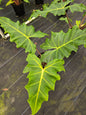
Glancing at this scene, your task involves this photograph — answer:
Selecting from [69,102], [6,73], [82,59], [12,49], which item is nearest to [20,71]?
[6,73]

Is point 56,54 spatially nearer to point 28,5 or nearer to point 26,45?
point 26,45

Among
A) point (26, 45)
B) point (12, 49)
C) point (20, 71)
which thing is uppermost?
point (26, 45)

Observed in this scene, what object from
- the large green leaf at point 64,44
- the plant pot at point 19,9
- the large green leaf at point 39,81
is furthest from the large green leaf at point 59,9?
the plant pot at point 19,9

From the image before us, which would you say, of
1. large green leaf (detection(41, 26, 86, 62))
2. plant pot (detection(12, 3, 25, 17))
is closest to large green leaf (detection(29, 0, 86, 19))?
large green leaf (detection(41, 26, 86, 62))

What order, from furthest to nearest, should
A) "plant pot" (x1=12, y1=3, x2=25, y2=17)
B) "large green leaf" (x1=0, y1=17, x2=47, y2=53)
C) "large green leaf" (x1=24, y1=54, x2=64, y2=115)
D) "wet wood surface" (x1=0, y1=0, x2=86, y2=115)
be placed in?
"plant pot" (x1=12, y1=3, x2=25, y2=17), "wet wood surface" (x1=0, y1=0, x2=86, y2=115), "large green leaf" (x1=0, y1=17, x2=47, y2=53), "large green leaf" (x1=24, y1=54, x2=64, y2=115)

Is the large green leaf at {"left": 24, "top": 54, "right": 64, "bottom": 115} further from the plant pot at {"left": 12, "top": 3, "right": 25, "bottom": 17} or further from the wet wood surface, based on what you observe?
the plant pot at {"left": 12, "top": 3, "right": 25, "bottom": 17}

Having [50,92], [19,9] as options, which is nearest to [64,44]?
[50,92]
